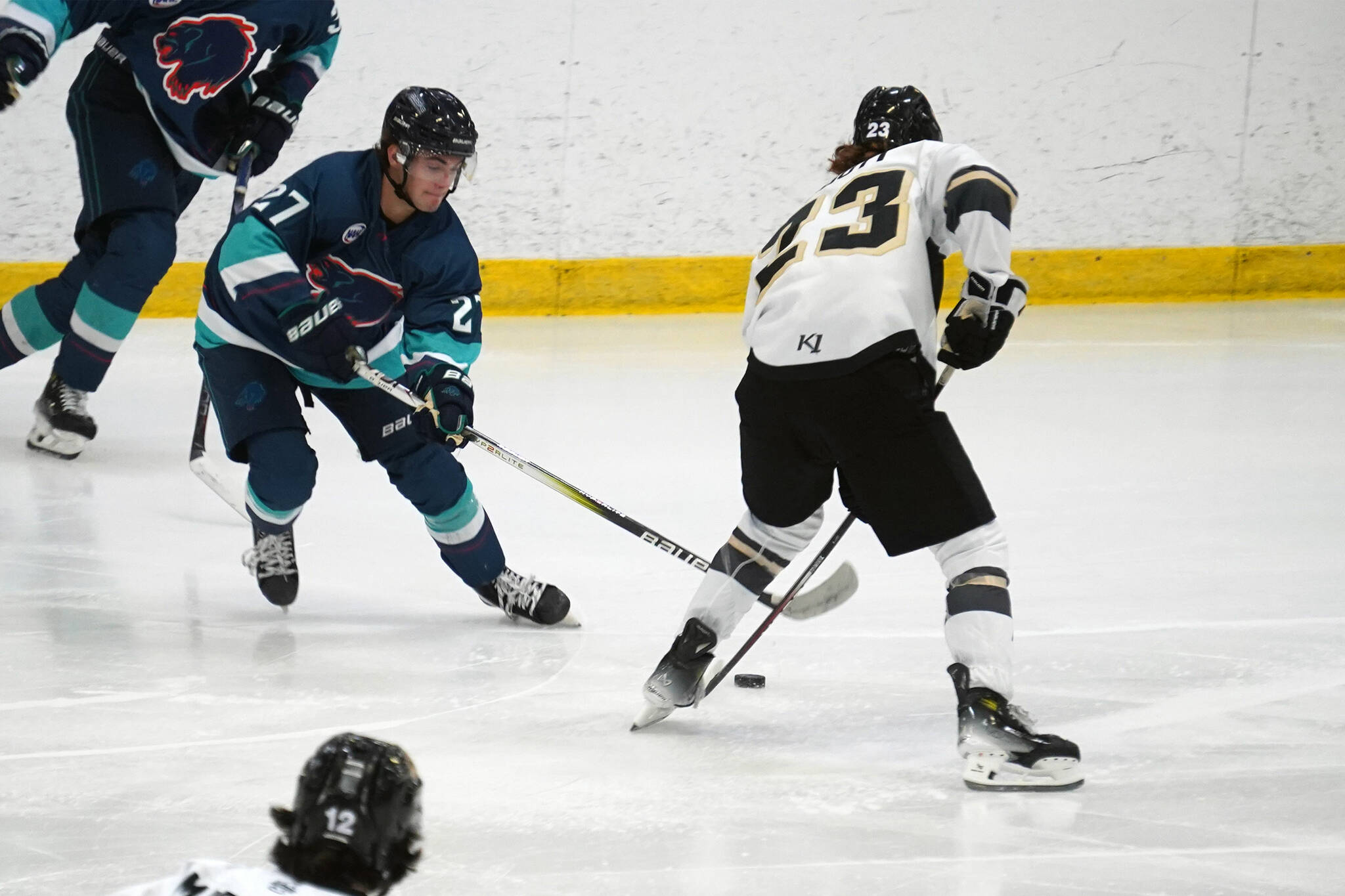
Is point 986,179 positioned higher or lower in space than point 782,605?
higher

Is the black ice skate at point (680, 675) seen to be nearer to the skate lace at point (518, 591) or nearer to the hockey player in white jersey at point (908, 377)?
the hockey player in white jersey at point (908, 377)

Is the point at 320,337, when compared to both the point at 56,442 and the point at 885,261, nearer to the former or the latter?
the point at 885,261

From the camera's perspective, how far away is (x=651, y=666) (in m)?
2.70

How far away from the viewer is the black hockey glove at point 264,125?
12.3ft

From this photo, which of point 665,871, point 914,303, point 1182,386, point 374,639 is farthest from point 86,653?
point 1182,386

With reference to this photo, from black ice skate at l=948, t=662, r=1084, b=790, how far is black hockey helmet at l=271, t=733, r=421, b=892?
1.28 meters

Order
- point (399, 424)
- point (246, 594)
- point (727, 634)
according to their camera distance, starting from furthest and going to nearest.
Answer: point (246, 594) → point (399, 424) → point (727, 634)

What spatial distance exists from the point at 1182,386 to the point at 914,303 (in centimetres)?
314

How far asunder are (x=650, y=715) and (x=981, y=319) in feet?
2.60

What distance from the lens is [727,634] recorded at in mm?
2441

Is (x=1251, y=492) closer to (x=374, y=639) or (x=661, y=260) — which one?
(x=374, y=639)

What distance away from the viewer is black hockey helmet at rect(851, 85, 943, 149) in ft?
7.73

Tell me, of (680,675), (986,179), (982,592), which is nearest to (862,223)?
(986,179)

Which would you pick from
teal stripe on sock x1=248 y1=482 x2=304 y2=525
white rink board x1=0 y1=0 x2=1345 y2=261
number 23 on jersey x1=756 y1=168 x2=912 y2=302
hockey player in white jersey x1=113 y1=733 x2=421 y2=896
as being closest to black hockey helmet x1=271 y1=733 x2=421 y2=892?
hockey player in white jersey x1=113 y1=733 x2=421 y2=896
